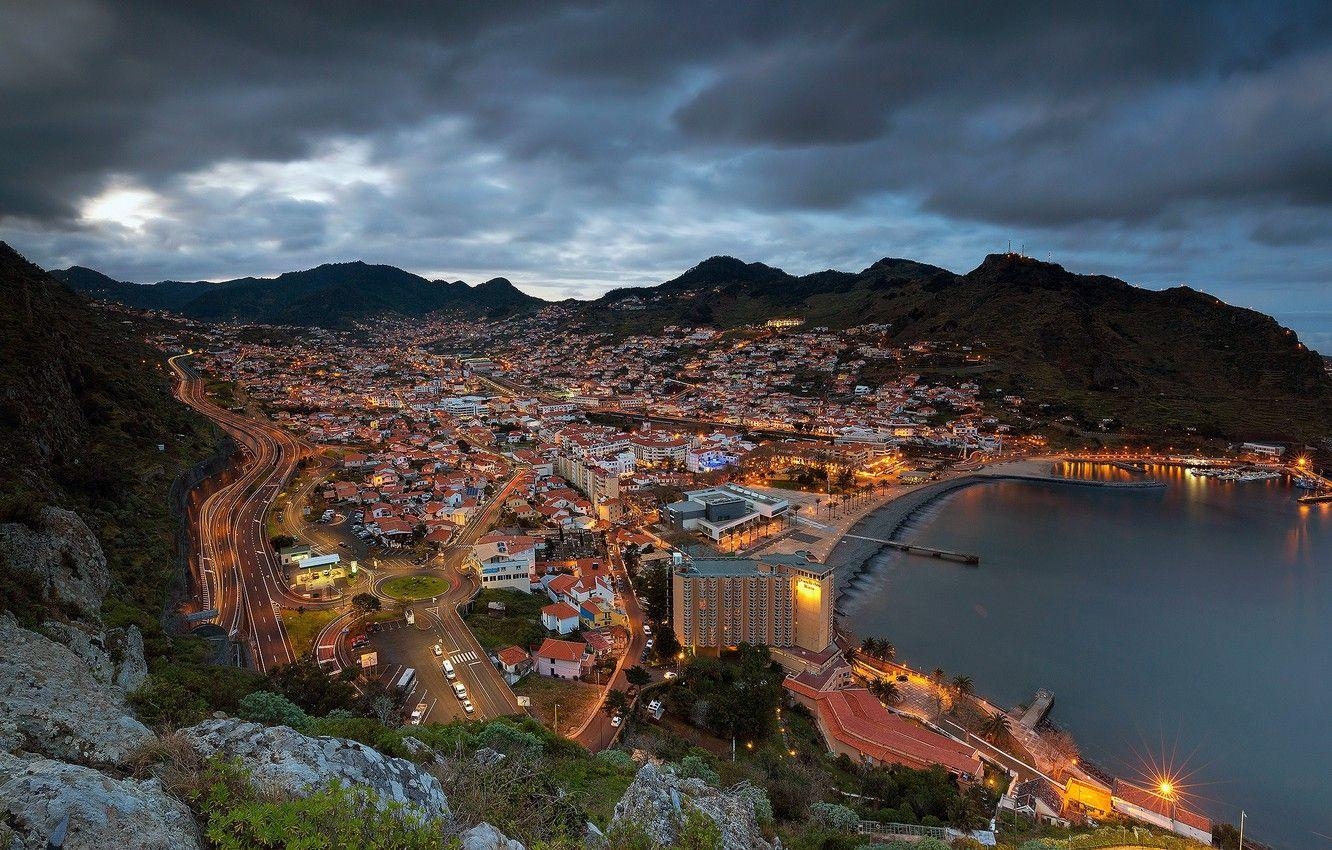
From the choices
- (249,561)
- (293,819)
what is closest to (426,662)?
(249,561)

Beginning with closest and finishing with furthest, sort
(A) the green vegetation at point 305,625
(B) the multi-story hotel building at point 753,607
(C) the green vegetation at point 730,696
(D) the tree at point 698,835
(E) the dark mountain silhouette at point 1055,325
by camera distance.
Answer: (D) the tree at point 698,835
(C) the green vegetation at point 730,696
(A) the green vegetation at point 305,625
(B) the multi-story hotel building at point 753,607
(E) the dark mountain silhouette at point 1055,325

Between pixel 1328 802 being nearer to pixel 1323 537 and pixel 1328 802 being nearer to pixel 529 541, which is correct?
pixel 529 541

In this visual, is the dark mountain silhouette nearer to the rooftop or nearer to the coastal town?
the coastal town

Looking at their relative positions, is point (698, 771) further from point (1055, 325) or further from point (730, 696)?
point (1055, 325)

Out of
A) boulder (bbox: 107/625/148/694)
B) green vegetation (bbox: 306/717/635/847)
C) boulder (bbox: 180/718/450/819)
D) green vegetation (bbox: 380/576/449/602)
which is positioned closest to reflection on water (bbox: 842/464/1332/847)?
green vegetation (bbox: 306/717/635/847)

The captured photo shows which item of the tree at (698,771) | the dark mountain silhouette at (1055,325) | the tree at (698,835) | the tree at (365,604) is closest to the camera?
the tree at (698,835)

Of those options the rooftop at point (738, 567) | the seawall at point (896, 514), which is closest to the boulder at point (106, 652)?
the rooftop at point (738, 567)

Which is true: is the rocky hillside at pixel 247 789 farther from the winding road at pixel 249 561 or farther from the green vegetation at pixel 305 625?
the winding road at pixel 249 561
